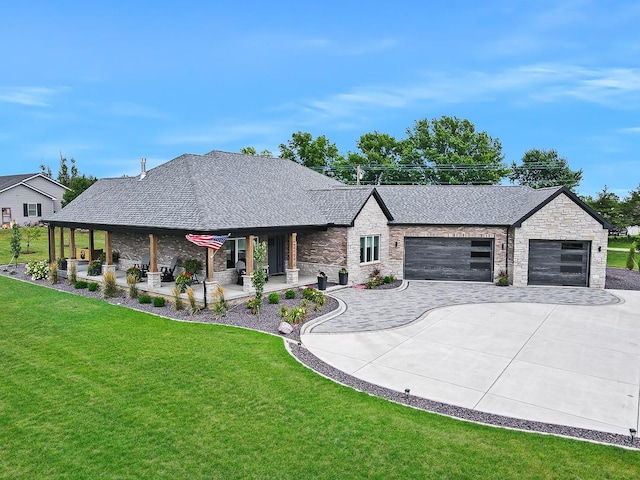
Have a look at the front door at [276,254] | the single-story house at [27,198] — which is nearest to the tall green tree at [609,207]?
the front door at [276,254]

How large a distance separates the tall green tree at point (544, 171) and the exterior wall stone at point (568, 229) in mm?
39053

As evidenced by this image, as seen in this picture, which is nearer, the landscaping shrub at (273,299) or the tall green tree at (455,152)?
the landscaping shrub at (273,299)

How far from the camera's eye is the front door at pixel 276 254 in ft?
75.9

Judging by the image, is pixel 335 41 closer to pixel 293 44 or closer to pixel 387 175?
pixel 293 44

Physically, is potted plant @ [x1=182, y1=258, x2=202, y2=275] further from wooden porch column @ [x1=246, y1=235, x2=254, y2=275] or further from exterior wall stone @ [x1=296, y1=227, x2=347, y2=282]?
exterior wall stone @ [x1=296, y1=227, x2=347, y2=282]

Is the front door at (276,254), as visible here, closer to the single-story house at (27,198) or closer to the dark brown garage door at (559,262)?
the dark brown garage door at (559,262)

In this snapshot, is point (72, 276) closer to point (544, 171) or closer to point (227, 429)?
point (227, 429)

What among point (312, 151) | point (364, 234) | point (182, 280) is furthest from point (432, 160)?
point (182, 280)

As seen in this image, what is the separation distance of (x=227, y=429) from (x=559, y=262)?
20678 mm

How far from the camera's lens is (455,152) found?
55125 mm

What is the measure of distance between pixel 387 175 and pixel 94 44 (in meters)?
39.8

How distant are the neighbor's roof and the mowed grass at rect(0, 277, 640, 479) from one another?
7.33 metres

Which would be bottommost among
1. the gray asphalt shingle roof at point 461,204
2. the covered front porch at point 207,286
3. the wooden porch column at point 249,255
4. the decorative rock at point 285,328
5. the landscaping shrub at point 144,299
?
the decorative rock at point 285,328

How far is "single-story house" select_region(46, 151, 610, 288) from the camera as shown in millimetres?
20266
